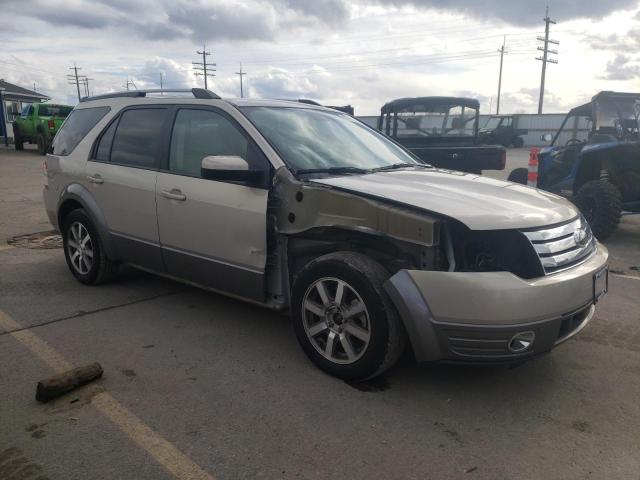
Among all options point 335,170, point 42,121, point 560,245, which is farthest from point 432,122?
point 42,121

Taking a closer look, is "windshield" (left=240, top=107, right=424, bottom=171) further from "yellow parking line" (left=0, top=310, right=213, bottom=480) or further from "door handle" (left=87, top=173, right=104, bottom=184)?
"yellow parking line" (left=0, top=310, right=213, bottom=480)

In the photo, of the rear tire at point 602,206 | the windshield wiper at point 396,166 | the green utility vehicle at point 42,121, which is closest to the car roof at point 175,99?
the windshield wiper at point 396,166

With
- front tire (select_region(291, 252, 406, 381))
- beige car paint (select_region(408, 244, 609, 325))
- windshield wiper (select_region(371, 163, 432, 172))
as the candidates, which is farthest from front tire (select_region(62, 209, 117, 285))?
beige car paint (select_region(408, 244, 609, 325))

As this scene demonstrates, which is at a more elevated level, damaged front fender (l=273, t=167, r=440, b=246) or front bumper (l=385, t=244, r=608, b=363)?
damaged front fender (l=273, t=167, r=440, b=246)

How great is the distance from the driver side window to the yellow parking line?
5.12 ft

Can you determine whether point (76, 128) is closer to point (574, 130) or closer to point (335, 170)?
point (335, 170)

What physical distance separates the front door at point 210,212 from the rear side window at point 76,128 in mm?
1271

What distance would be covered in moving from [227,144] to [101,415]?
193 centimetres

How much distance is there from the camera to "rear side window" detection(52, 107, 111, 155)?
493 centimetres

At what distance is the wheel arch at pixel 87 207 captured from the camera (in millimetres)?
4652

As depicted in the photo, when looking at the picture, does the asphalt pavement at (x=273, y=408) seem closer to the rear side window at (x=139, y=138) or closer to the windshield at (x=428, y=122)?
the rear side window at (x=139, y=138)

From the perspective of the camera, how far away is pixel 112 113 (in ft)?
15.6

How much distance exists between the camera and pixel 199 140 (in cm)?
398

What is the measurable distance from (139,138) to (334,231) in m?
2.11
